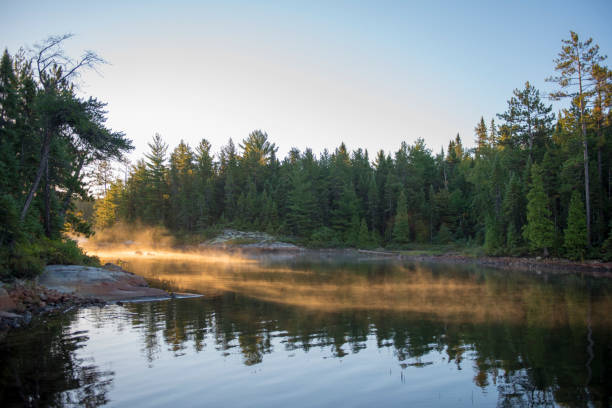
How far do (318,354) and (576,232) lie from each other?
3685cm

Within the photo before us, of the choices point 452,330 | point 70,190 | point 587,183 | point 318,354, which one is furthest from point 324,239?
point 318,354

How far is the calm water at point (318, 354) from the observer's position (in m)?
8.55

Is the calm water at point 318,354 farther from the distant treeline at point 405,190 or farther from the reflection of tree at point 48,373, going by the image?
the distant treeline at point 405,190

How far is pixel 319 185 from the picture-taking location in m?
82.2

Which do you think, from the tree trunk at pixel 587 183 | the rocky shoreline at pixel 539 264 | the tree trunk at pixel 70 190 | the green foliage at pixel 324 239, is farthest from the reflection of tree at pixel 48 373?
the green foliage at pixel 324 239

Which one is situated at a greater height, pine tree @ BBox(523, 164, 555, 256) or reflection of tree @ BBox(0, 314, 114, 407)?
pine tree @ BBox(523, 164, 555, 256)

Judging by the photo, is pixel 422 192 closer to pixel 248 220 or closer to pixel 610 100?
pixel 248 220

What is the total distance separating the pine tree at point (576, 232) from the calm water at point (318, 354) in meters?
20.0

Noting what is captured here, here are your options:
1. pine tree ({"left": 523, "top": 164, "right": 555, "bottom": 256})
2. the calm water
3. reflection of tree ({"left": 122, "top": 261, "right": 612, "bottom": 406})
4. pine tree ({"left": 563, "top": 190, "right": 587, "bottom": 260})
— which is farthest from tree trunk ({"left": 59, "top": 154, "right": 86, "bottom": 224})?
pine tree ({"left": 563, "top": 190, "right": 587, "bottom": 260})

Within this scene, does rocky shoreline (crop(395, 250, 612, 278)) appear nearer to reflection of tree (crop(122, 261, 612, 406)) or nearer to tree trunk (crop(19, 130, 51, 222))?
reflection of tree (crop(122, 261, 612, 406))

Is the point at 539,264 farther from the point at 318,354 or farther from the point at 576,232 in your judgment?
the point at 318,354

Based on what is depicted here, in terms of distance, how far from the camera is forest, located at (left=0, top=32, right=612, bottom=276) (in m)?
23.2

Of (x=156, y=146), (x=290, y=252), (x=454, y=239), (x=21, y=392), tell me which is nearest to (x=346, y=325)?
(x=21, y=392)

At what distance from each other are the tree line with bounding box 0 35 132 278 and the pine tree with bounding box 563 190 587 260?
1573 inches
